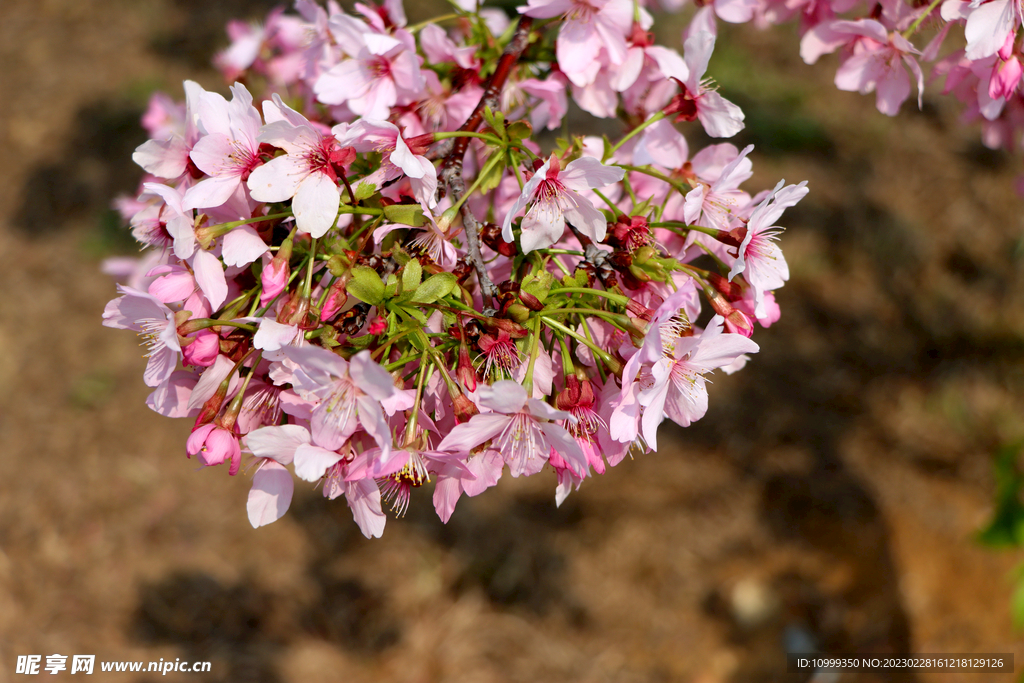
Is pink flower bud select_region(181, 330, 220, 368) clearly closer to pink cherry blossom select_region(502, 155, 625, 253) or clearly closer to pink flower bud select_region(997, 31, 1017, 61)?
pink cherry blossom select_region(502, 155, 625, 253)

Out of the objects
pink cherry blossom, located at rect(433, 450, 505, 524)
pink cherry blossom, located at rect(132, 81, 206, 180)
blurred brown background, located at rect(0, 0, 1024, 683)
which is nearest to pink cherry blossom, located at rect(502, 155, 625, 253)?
pink cherry blossom, located at rect(433, 450, 505, 524)

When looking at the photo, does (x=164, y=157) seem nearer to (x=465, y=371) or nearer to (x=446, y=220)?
(x=446, y=220)

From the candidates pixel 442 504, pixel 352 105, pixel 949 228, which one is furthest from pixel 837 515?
pixel 352 105

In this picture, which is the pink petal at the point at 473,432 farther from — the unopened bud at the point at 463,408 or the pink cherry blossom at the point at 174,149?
the pink cherry blossom at the point at 174,149

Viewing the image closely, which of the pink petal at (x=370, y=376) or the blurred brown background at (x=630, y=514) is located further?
the blurred brown background at (x=630, y=514)

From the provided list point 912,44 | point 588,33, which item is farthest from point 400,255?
point 912,44

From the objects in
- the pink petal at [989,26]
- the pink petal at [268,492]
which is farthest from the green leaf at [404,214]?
the pink petal at [989,26]
